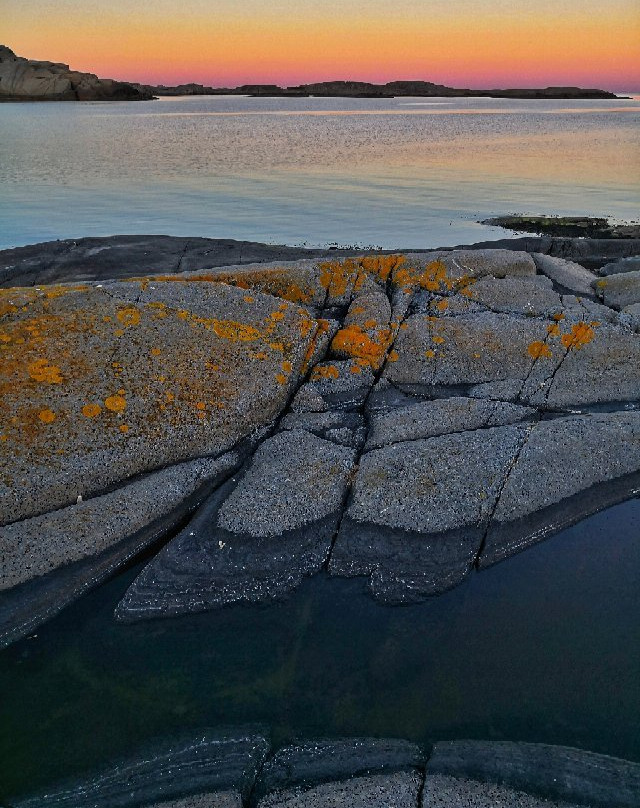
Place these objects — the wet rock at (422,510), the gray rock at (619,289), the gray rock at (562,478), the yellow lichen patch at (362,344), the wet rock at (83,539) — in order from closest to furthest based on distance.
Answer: the wet rock at (83,539), the wet rock at (422,510), the gray rock at (562,478), the yellow lichen patch at (362,344), the gray rock at (619,289)

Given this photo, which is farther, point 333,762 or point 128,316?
point 128,316

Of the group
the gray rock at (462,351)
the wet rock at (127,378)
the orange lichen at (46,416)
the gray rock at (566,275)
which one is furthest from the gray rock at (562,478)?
the orange lichen at (46,416)

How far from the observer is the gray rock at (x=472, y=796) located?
492 cm

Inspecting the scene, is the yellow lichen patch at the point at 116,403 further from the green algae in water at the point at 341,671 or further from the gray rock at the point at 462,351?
the gray rock at the point at 462,351

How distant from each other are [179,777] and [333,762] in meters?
1.37

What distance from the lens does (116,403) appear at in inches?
364

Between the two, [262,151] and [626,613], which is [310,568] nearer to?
[626,613]

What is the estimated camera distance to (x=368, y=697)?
5.88 meters

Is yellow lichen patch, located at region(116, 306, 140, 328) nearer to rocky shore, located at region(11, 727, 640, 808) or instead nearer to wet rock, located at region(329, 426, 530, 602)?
wet rock, located at region(329, 426, 530, 602)

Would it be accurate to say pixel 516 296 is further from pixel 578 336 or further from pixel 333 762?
pixel 333 762

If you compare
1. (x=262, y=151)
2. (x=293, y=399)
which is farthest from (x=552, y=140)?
(x=293, y=399)

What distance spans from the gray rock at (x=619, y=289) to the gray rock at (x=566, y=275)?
0.92 ft

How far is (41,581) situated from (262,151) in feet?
285

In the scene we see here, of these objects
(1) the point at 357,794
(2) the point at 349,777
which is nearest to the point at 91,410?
(2) the point at 349,777
